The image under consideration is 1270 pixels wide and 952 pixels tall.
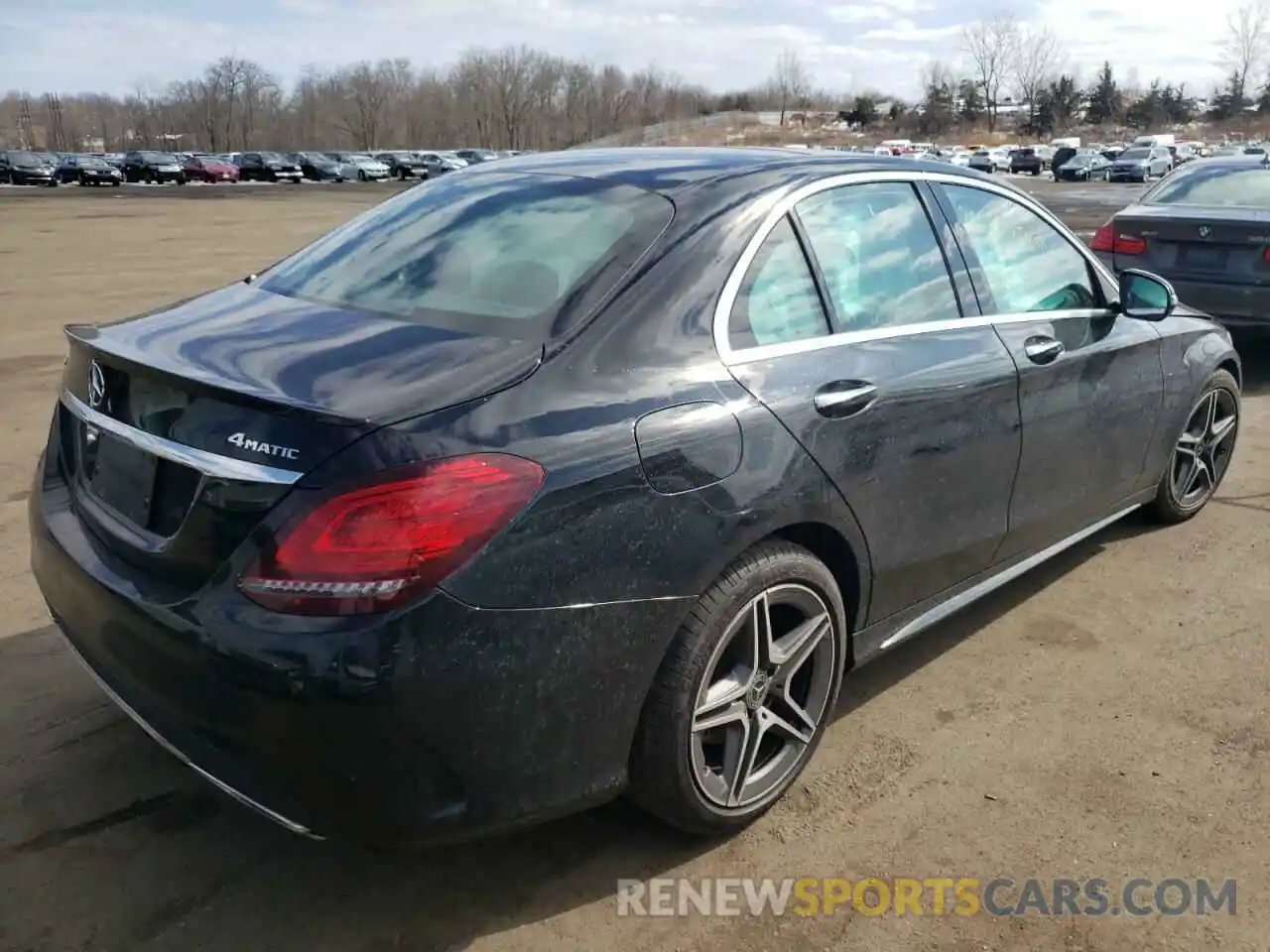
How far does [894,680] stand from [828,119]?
111 metres

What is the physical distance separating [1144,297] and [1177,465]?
1075 millimetres

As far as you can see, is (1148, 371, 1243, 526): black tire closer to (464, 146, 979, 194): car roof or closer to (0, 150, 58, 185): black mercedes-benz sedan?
(464, 146, 979, 194): car roof

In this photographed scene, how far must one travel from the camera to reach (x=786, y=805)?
3.02 metres

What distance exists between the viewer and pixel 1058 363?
376 centimetres

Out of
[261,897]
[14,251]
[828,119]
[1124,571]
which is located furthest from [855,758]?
[828,119]

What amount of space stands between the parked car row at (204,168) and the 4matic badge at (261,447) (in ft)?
161

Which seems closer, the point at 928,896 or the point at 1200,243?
the point at 928,896

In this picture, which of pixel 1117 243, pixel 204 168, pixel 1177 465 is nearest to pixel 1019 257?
pixel 1177 465

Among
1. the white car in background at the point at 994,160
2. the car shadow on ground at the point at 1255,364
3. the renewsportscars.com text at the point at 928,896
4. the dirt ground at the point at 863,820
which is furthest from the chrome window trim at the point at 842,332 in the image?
the white car in background at the point at 994,160

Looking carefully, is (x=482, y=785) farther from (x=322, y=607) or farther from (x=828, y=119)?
(x=828, y=119)

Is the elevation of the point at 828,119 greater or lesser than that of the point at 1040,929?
greater

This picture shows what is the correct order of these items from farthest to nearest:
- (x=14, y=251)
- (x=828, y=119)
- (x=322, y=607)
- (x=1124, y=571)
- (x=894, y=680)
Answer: (x=828, y=119), (x=14, y=251), (x=1124, y=571), (x=894, y=680), (x=322, y=607)

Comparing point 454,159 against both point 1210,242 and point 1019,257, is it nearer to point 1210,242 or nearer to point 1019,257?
point 1210,242

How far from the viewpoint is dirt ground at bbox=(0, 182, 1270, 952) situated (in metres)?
2.52
